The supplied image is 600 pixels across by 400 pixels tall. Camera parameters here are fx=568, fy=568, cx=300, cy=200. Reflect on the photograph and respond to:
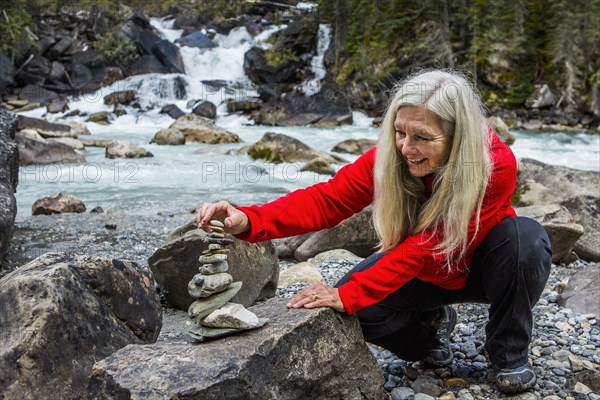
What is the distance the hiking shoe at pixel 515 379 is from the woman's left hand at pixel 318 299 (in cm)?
102

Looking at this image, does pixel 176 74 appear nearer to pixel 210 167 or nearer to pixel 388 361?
pixel 210 167

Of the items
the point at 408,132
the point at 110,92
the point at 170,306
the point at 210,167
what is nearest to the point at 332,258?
the point at 170,306

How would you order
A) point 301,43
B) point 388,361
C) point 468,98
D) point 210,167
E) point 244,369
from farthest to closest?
Result: 1. point 301,43
2. point 210,167
3. point 388,361
4. point 468,98
5. point 244,369

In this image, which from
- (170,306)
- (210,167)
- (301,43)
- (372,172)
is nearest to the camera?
(372,172)

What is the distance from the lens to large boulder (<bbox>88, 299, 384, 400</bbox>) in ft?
8.01

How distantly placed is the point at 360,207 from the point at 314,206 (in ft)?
1.09

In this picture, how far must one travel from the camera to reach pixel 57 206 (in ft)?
32.6

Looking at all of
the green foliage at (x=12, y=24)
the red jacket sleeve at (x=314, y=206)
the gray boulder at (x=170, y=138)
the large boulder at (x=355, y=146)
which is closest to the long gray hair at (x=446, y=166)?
the red jacket sleeve at (x=314, y=206)

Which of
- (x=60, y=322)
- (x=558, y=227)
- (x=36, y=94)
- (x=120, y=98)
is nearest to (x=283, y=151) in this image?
(x=558, y=227)

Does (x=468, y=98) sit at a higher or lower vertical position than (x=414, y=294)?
higher

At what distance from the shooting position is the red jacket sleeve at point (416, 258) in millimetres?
2957

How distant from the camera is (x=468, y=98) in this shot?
292 centimetres

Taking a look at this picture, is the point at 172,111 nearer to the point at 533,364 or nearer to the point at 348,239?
the point at 348,239

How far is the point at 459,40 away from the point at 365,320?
3314 cm
